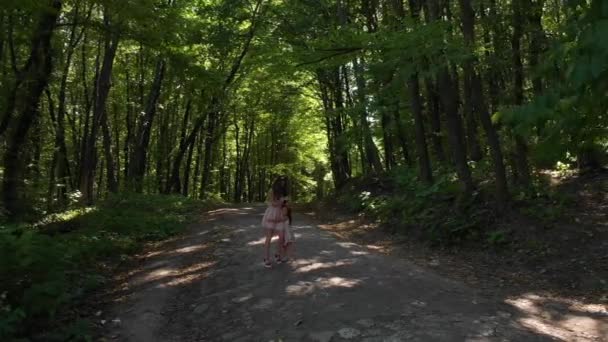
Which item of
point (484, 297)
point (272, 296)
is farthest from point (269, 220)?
point (484, 297)

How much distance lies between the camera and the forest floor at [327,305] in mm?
5945

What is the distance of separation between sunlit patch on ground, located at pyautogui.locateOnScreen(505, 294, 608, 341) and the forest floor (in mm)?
15

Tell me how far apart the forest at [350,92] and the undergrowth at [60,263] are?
0.04 meters

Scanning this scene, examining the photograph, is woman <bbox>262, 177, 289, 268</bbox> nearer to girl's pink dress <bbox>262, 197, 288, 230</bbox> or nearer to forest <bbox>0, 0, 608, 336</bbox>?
girl's pink dress <bbox>262, 197, 288, 230</bbox>

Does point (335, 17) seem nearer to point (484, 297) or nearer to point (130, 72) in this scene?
point (130, 72)

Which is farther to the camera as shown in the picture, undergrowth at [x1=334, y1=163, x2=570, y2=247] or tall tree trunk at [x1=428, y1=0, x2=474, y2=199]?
tall tree trunk at [x1=428, y1=0, x2=474, y2=199]

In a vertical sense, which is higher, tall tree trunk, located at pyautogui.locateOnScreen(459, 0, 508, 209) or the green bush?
tall tree trunk, located at pyautogui.locateOnScreen(459, 0, 508, 209)

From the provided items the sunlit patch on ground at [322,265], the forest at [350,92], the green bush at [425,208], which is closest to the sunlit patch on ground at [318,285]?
the sunlit patch on ground at [322,265]

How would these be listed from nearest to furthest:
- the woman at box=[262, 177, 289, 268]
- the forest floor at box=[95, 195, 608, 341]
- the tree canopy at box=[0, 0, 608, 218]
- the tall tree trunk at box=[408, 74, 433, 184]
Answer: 1. the tree canopy at box=[0, 0, 608, 218]
2. the forest floor at box=[95, 195, 608, 341]
3. the woman at box=[262, 177, 289, 268]
4. the tall tree trunk at box=[408, 74, 433, 184]

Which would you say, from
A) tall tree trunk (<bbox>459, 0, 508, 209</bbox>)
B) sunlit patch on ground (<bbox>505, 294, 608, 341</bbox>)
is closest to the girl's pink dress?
sunlit patch on ground (<bbox>505, 294, 608, 341</bbox>)

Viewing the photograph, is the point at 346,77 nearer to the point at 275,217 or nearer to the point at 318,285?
the point at 275,217

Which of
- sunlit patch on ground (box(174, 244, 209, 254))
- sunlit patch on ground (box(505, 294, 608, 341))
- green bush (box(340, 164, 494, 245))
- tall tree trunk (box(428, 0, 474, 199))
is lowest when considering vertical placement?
sunlit patch on ground (box(505, 294, 608, 341))

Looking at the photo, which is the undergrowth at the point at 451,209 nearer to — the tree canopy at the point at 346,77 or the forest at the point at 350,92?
the forest at the point at 350,92

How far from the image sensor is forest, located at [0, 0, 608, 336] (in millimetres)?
3623
